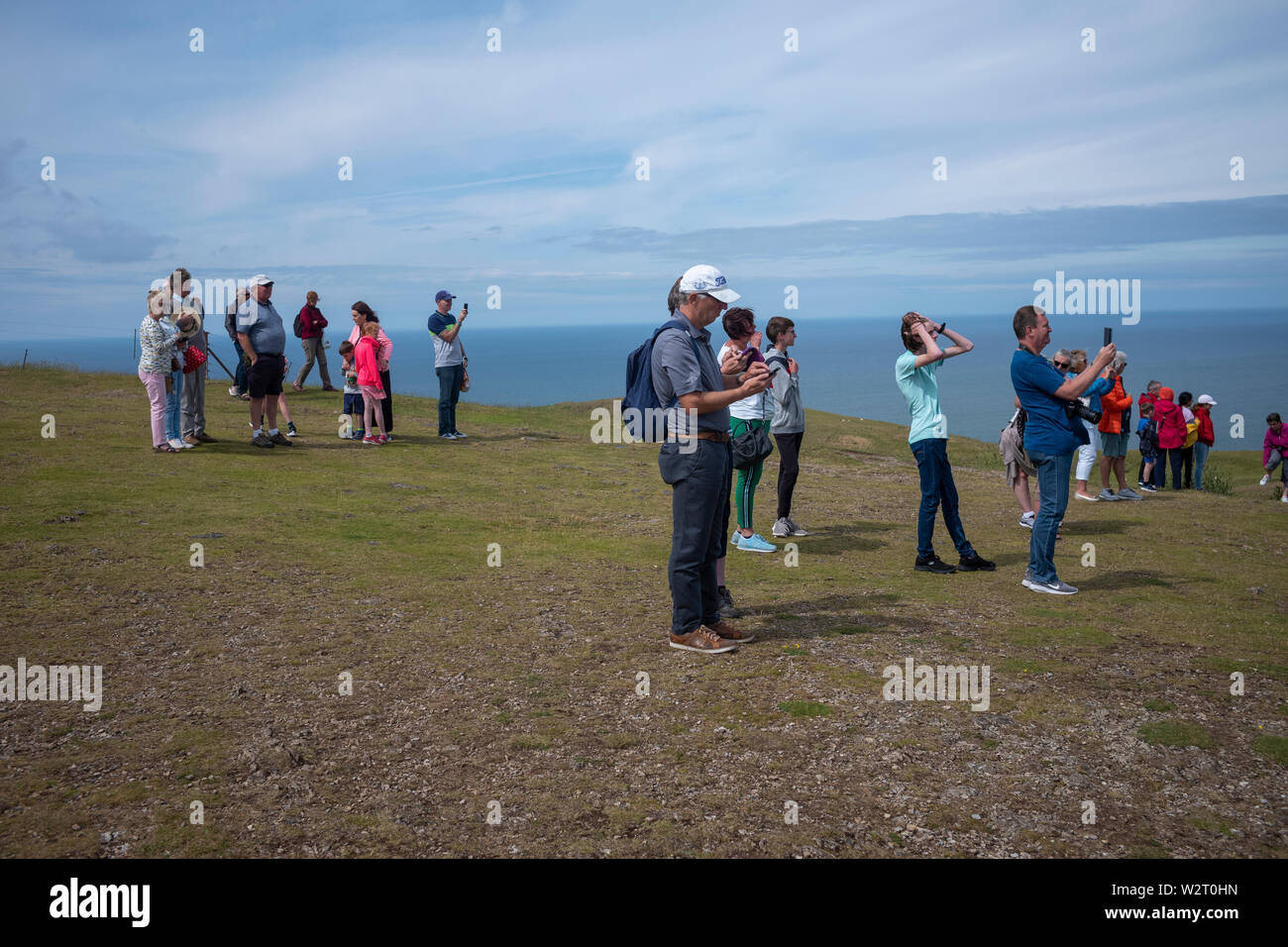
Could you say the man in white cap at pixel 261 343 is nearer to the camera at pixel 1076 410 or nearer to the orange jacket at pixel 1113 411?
the camera at pixel 1076 410

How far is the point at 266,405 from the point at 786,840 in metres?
14.0

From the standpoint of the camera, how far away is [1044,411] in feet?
28.9

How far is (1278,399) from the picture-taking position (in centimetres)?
11950

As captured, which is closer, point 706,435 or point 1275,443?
point 706,435

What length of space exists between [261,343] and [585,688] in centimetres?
1116

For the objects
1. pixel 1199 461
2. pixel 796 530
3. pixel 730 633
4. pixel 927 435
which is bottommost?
pixel 730 633

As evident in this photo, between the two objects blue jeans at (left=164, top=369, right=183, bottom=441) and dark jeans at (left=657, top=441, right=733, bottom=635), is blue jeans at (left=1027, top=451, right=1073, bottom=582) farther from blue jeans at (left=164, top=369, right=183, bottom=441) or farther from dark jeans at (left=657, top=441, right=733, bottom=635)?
blue jeans at (left=164, top=369, right=183, bottom=441)

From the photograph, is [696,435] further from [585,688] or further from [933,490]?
[933,490]

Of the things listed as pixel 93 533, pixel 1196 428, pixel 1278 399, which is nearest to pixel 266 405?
pixel 93 533

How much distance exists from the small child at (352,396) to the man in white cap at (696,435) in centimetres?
1204

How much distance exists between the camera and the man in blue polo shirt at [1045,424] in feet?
28.6

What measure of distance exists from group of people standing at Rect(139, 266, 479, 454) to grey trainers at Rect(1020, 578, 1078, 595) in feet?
37.3

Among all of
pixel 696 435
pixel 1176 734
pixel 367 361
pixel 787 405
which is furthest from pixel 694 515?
pixel 367 361

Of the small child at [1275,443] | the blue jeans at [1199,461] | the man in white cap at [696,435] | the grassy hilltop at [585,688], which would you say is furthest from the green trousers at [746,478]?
the small child at [1275,443]
